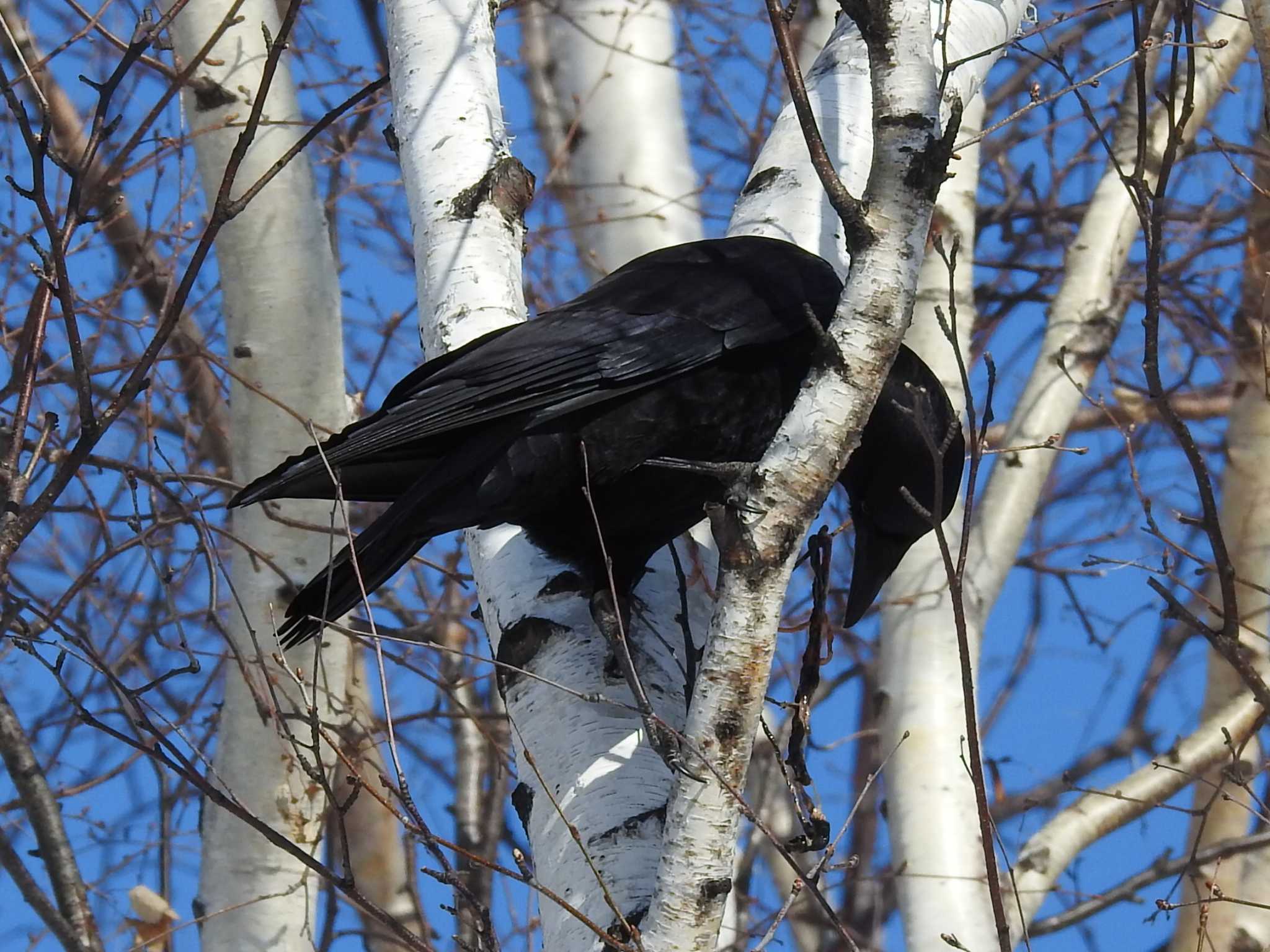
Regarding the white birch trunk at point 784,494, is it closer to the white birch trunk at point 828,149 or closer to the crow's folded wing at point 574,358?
the crow's folded wing at point 574,358

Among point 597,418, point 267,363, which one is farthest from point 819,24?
point 597,418

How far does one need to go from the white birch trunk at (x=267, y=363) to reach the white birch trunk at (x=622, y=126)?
1069 mm

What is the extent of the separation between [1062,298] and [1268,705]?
8.08 ft

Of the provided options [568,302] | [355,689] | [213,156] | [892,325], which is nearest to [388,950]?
[355,689]

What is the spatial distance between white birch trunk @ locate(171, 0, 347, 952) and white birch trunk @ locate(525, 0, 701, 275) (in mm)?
1069

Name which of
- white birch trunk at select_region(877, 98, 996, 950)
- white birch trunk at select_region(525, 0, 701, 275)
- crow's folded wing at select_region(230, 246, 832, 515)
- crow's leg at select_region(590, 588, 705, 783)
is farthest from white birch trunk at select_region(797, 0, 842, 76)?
crow's leg at select_region(590, 588, 705, 783)

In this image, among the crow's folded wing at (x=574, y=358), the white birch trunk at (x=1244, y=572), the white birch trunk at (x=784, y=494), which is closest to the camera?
the white birch trunk at (x=784, y=494)

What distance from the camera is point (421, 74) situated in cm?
298

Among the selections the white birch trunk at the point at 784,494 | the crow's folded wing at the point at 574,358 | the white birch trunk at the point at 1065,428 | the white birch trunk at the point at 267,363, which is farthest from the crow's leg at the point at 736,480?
the white birch trunk at the point at 1065,428

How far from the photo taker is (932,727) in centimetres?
374

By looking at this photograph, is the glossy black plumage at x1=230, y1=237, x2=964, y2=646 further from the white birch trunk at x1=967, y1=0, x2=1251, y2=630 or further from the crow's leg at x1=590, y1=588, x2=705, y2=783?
the white birch trunk at x1=967, y1=0, x2=1251, y2=630

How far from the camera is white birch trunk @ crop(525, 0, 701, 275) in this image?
4.42 metres

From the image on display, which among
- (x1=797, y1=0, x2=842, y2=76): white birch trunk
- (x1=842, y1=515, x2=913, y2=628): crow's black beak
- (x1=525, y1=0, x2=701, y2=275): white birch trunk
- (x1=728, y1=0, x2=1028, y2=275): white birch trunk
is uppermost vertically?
(x1=797, y1=0, x2=842, y2=76): white birch trunk

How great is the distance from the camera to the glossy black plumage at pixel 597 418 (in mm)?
2469
